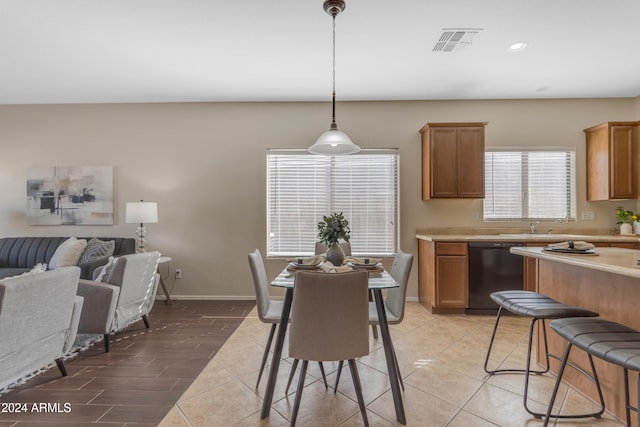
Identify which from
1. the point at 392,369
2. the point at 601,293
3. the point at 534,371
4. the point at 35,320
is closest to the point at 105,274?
the point at 35,320

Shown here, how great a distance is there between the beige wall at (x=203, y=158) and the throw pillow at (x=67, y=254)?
0.62 metres

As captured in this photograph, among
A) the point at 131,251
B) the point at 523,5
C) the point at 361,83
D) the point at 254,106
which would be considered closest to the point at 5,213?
the point at 131,251

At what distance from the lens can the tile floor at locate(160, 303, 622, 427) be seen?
5.99 feet

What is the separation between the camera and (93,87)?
153 inches

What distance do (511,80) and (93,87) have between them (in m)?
5.10

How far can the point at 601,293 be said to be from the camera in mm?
1933

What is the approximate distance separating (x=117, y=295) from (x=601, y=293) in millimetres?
3612

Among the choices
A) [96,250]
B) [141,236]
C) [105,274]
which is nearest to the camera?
[105,274]

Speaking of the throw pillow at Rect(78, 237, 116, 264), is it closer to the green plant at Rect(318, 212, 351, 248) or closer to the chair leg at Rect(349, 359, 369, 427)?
the green plant at Rect(318, 212, 351, 248)

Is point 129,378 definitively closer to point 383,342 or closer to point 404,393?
point 383,342

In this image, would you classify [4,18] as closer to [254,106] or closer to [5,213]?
[254,106]

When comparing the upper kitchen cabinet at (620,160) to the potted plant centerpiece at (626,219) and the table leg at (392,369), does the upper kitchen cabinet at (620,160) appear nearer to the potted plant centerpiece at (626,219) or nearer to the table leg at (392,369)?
the potted plant centerpiece at (626,219)

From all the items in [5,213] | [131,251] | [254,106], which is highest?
[254,106]

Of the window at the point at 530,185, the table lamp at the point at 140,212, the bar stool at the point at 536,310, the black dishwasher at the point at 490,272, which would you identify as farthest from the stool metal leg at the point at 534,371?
the table lamp at the point at 140,212
